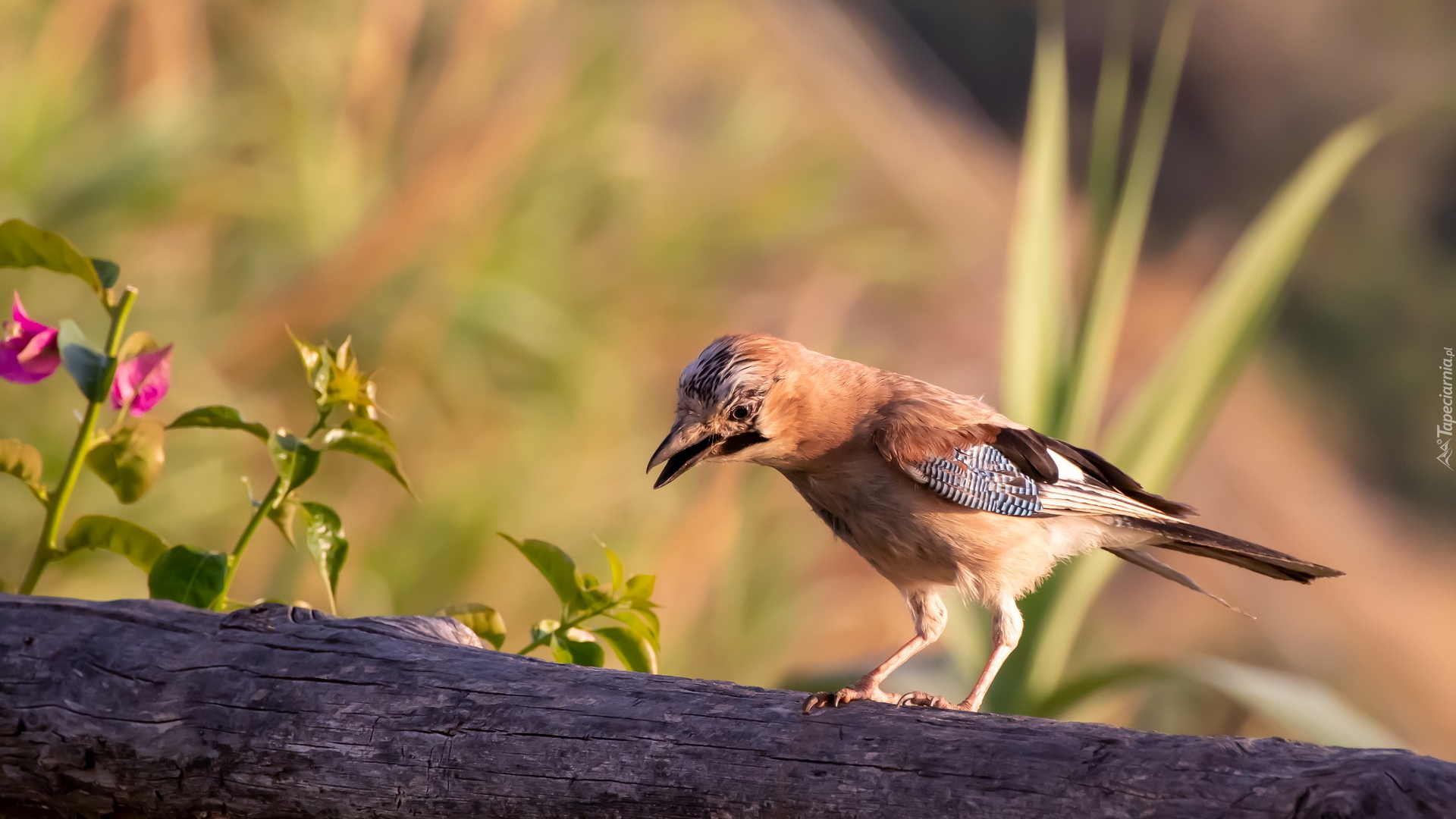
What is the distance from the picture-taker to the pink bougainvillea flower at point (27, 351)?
1.64 m

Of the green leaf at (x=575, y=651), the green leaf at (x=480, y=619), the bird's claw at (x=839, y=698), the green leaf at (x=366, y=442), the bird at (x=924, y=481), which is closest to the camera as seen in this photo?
the bird's claw at (x=839, y=698)

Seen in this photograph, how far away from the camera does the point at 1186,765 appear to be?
1146 millimetres

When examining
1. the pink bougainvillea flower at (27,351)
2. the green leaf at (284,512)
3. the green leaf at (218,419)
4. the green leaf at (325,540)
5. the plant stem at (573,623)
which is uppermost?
the pink bougainvillea flower at (27,351)

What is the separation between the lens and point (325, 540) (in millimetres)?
1664

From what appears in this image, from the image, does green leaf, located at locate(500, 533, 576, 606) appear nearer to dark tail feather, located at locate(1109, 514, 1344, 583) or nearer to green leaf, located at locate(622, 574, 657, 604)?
green leaf, located at locate(622, 574, 657, 604)

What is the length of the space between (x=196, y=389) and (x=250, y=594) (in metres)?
0.74

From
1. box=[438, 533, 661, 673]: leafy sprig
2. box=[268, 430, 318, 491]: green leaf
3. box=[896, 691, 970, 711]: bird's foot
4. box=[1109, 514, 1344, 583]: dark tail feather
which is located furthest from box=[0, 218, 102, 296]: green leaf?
box=[1109, 514, 1344, 583]: dark tail feather

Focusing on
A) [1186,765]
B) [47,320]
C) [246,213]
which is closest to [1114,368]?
[246,213]

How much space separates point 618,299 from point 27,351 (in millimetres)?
3946

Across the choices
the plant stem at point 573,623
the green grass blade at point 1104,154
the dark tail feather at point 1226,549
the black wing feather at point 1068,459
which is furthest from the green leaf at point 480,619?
the green grass blade at point 1104,154

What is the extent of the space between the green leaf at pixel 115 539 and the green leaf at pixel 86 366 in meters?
0.17

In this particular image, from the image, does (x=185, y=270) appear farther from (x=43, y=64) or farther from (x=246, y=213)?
(x=43, y=64)

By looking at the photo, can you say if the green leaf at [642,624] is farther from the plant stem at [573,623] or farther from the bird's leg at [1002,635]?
the bird's leg at [1002,635]

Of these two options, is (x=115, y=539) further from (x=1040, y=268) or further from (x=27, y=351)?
(x=1040, y=268)
